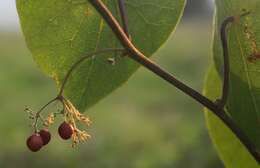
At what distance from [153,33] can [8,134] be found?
20.2ft

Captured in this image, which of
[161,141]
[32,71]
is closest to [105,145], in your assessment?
[161,141]

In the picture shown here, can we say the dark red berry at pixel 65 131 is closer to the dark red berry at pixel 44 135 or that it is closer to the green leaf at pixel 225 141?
the dark red berry at pixel 44 135

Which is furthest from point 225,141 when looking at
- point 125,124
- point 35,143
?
point 125,124

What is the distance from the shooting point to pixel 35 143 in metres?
0.94

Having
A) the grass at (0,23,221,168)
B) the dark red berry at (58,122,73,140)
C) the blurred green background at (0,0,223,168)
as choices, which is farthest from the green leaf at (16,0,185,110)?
the grass at (0,23,221,168)

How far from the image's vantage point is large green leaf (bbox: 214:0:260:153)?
905mm

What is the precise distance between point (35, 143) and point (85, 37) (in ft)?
0.54

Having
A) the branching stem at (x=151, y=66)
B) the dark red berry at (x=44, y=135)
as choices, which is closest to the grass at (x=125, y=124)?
the dark red berry at (x=44, y=135)

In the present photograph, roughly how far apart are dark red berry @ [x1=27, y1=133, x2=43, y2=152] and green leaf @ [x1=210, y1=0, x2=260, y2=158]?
0.80 ft

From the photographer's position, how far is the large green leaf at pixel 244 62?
0.90 m

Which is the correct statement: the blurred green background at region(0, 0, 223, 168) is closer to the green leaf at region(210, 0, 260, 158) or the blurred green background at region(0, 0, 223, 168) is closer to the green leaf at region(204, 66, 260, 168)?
the green leaf at region(204, 66, 260, 168)

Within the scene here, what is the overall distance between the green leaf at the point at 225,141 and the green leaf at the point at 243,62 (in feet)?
0.29

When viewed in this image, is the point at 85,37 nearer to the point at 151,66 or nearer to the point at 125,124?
the point at 151,66

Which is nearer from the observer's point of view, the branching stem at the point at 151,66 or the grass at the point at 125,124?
the branching stem at the point at 151,66
